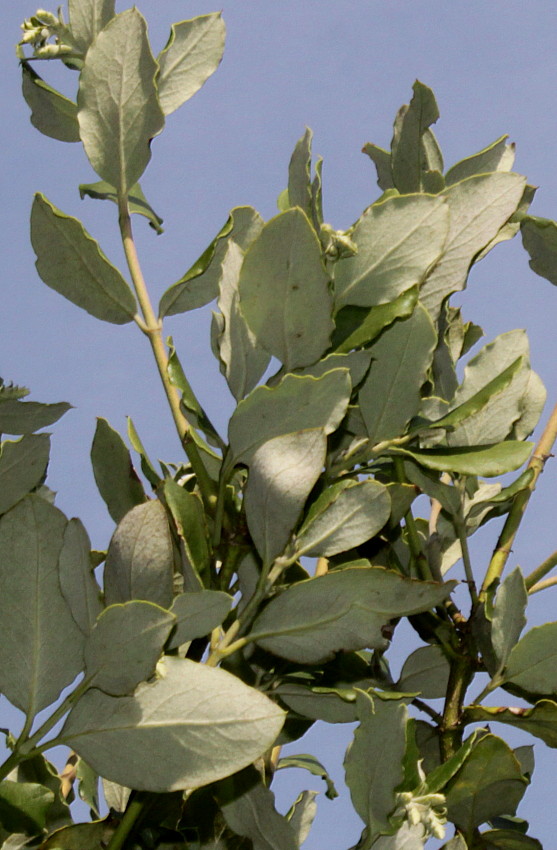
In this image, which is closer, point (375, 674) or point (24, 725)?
point (24, 725)

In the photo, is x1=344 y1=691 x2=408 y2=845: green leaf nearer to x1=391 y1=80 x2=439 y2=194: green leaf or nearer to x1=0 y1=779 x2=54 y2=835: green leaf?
x1=0 y1=779 x2=54 y2=835: green leaf

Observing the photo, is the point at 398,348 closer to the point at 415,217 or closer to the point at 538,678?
the point at 415,217

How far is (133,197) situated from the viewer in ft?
3.79

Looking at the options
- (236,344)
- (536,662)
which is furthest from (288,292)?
(536,662)

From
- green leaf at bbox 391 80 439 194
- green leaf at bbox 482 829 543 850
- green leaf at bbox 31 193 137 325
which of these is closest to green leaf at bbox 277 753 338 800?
green leaf at bbox 482 829 543 850

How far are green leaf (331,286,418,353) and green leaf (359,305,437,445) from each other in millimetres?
25

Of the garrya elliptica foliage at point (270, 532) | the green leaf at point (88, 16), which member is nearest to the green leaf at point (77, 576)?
the garrya elliptica foliage at point (270, 532)

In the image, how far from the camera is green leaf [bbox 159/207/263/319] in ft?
3.00

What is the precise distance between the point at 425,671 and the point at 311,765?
0.79 feet

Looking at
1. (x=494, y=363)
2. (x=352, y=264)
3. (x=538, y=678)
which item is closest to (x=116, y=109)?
(x=352, y=264)

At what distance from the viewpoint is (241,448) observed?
0.82m

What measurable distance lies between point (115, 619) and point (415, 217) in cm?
44

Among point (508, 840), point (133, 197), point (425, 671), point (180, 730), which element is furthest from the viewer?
point (133, 197)

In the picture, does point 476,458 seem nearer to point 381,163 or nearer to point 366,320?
point 366,320
